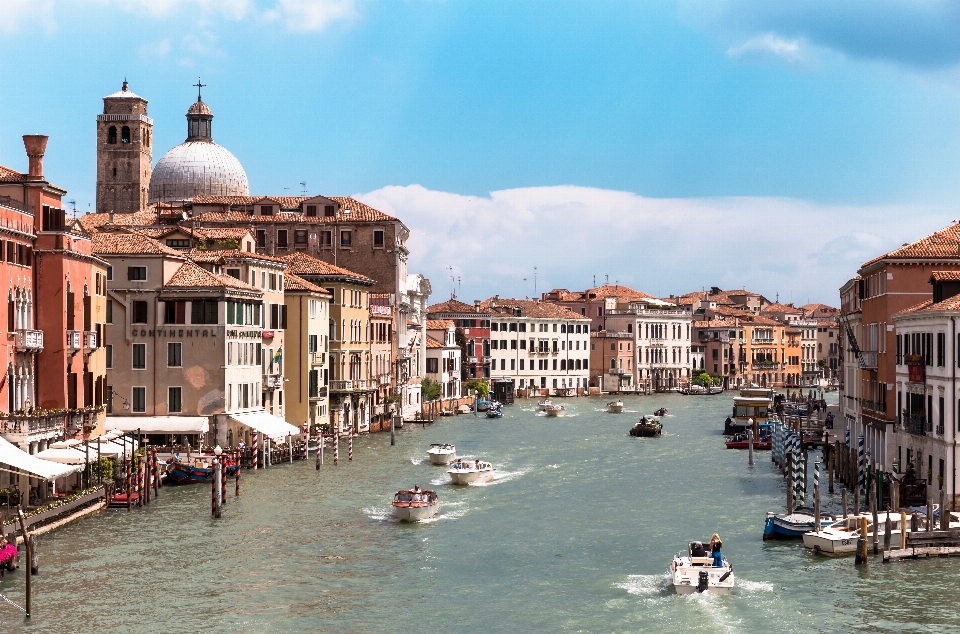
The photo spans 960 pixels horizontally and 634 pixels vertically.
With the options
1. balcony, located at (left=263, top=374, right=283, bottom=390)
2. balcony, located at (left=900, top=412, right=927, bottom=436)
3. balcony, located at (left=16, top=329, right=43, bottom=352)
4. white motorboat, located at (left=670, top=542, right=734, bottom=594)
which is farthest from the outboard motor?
balcony, located at (left=263, top=374, right=283, bottom=390)

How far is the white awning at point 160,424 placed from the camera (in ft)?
161

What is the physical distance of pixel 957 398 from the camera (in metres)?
34.2

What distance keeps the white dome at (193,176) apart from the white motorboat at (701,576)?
71154mm

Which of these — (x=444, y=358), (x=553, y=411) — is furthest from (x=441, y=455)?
(x=444, y=358)

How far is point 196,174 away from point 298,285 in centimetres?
3817

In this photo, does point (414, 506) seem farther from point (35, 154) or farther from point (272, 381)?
point (272, 381)

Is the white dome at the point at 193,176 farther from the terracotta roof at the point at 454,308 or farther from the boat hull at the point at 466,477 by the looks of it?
the boat hull at the point at 466,477

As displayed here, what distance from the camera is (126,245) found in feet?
167

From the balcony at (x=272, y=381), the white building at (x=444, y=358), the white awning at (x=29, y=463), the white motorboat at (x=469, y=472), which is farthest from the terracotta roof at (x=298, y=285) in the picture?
the white building at (x=444, y=358)

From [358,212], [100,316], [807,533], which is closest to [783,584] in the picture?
[807,533]

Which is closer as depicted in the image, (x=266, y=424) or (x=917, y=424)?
(x=917, y=424)

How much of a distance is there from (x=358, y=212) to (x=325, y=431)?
17.6 m

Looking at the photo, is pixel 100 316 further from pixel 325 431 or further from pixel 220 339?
pixel 325 431

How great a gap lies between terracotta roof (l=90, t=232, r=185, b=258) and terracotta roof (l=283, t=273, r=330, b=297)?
863cm
